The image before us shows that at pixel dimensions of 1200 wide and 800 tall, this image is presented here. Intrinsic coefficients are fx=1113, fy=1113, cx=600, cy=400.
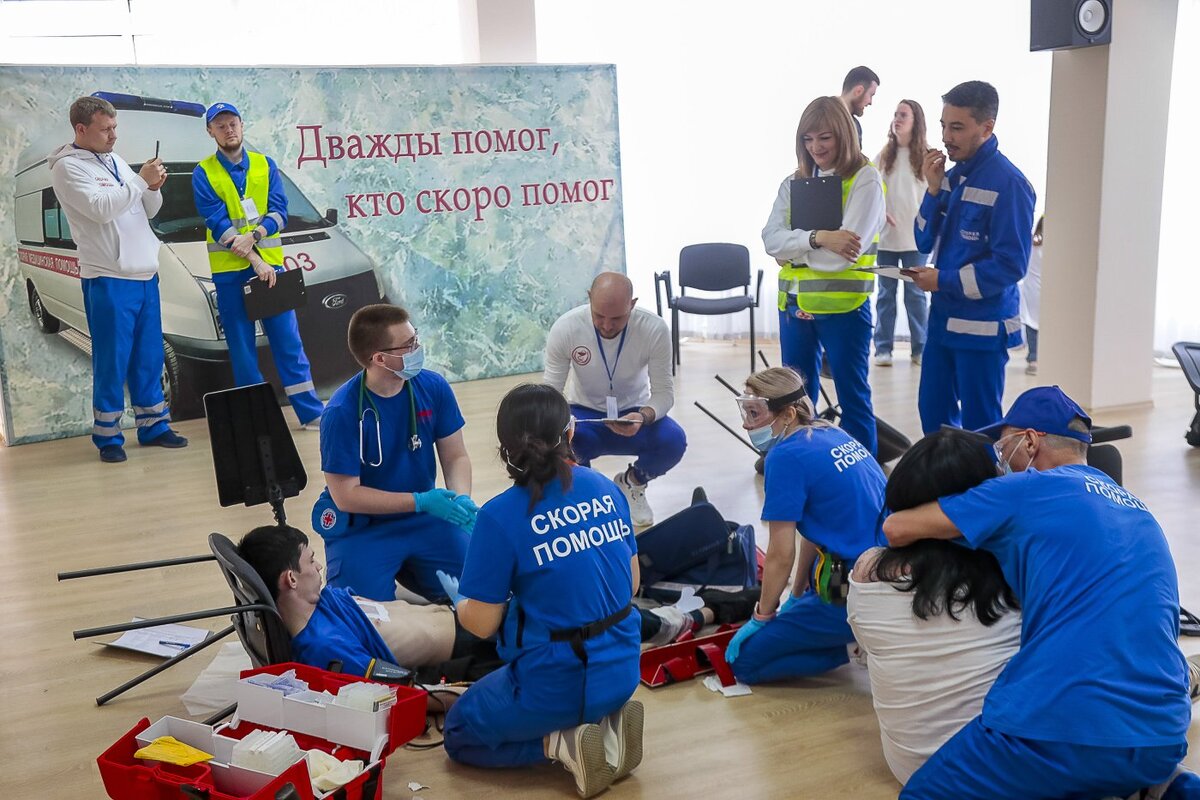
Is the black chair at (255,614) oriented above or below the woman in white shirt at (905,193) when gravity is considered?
below

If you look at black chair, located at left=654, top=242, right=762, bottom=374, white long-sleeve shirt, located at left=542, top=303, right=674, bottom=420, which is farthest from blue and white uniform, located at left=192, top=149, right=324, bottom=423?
white long-sleeve shirt, located at left=542, top=303, right=674, bottom=420

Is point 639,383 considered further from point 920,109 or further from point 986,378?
point 920,109

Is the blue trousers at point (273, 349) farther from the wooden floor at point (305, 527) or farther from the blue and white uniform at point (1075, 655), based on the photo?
the blue and white uniform at point (1075, 655)

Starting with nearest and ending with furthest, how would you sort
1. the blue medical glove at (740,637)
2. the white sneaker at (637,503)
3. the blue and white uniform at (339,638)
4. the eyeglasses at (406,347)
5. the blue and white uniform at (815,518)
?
the blue and white uniform at (339,638) < the blue and white uniform at (815,518) < the blue medical glove at (740,637) < the eyeglasses at (406,347) < the white sneaker at (637,503)

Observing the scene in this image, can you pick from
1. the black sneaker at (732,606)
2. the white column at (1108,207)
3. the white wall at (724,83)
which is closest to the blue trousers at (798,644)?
the black sneaker at (732,606)

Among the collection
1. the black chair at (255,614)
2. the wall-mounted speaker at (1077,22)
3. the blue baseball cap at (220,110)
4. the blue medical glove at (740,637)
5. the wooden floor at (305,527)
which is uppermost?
the wall-mounted speaker at (1077,22)

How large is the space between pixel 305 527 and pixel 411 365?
1486 mm

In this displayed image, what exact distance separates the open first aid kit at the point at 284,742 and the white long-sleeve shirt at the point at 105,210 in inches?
153

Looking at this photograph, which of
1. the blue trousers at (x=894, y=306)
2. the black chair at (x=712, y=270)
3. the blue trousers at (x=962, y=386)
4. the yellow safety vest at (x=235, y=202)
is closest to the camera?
the blue trousers at (x=962, y=386)

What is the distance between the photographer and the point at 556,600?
257 cm

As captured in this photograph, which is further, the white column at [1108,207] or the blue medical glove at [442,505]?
the white column at [1108,207]

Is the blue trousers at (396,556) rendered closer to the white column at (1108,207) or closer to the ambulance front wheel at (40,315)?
the ambulance front wheel at (40,315)

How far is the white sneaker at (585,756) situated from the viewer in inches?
102

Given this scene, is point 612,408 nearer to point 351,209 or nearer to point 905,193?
point 351,209
